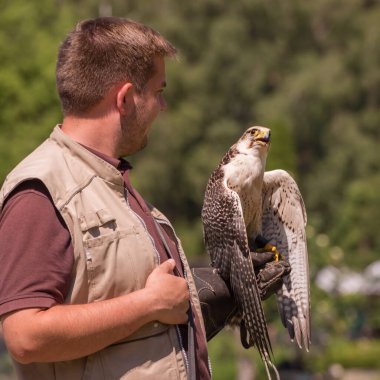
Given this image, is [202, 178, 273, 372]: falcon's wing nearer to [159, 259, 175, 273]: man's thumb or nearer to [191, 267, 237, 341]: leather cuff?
[191, 267, 237, 341]: leather cuff

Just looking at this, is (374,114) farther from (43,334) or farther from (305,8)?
(43,334)

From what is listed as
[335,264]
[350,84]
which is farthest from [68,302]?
[350,84]

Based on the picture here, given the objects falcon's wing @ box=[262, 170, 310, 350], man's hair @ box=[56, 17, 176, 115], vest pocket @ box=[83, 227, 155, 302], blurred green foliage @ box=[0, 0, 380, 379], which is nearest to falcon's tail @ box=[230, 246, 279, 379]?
falcon's wing @ box=[262, 170, 310, 350]

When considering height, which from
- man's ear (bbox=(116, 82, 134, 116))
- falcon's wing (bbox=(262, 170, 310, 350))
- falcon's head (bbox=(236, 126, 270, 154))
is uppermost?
man's ear (bbox=(116, 82, 134, 116))

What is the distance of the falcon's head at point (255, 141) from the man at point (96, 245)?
2.23 m

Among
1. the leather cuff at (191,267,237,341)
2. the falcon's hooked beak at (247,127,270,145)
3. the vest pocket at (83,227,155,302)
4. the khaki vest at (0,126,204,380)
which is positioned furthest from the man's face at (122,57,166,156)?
the falcon's hooked beak at (247,127,270,145)

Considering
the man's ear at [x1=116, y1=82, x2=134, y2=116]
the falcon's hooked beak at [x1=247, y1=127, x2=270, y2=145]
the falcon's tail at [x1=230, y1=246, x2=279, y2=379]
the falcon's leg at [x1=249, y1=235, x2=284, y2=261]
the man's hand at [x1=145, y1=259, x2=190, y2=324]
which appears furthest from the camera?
the falcon's hooked beak at [x1=247, y1=127, x2=270, y2=145]

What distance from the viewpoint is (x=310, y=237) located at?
15.5 metres

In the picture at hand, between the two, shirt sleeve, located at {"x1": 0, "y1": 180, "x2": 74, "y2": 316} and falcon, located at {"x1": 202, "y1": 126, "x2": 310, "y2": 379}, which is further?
falcon, located at {"x1": 202, "y1": 126, "x2": 310, "y2": 379}

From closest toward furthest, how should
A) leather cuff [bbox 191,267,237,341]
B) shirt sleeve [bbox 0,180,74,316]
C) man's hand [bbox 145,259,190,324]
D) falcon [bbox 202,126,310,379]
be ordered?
shirt sleeve [bbox 0,180,74,316] → man's hand [bbox 145,259,190,324] → leather cuff [bbox 191,267,237,341] → falcon [bbox 202,126,310,379]

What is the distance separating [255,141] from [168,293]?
2535 millimetres

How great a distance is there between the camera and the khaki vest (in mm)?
2604

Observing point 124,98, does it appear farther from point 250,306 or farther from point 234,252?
point 234,252

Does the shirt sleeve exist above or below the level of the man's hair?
below
